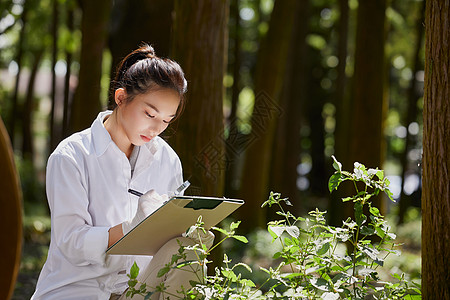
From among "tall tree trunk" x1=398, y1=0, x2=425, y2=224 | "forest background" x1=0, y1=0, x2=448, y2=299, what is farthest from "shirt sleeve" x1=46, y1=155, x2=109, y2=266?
"tall tree trunk" x1=398, y1=0, x2=425, y2=224

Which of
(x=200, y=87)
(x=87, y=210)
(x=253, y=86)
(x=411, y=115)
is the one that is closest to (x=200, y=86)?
(x=200, y=87)

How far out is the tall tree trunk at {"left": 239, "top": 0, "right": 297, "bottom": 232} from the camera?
10.4 meters

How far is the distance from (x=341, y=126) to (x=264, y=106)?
4.73 feet

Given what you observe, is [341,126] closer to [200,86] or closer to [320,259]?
[200,86]

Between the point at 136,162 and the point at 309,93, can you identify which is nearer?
the point at 136,162

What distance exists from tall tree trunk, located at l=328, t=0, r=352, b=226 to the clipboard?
5659 mm

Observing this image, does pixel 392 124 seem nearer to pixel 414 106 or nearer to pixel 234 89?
pixel 414 106

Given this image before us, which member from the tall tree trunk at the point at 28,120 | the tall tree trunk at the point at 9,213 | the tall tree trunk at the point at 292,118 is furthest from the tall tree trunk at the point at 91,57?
the tall tree trunk at the point at 28,120

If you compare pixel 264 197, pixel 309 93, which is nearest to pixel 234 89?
pixel 264 197

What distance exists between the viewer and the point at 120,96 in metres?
3.33

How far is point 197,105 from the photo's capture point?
5008 mm

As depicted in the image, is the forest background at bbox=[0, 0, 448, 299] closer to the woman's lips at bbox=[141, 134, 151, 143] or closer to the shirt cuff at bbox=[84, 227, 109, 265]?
the woman's lips at bbox=[141, 134, 151, 143]

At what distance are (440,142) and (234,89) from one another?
11.4 meters

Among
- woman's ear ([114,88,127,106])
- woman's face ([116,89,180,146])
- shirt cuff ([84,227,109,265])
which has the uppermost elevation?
woman's ear ([114,88,127,106])
